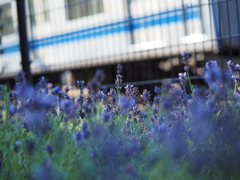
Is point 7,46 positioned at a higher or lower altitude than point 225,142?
higher

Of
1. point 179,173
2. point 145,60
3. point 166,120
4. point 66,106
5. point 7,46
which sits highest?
point 7,46

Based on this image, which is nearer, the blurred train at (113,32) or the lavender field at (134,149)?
the lavender field at (134,149)

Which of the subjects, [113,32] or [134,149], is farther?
[113,32]

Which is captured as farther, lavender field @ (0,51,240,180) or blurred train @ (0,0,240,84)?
blurred train @ (0,0,240,84)

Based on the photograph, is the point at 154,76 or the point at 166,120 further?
the point at 154,76

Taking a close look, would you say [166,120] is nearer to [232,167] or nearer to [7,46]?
[232,167]

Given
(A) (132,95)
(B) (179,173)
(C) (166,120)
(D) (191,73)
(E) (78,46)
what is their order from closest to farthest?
(B) (179,173) → (C) (166,120) → (A) (132,95) → (D) (191,73) → (E) (78,46)

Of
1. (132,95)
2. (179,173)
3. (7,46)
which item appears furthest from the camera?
(7,46)

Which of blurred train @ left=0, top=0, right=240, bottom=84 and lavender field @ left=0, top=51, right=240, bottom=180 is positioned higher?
blurred train @ left=0, top=0, right=240, bottom=84

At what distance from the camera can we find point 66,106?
4.52 feet

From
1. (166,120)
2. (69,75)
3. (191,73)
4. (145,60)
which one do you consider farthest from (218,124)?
(69,75)

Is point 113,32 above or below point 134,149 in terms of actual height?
above

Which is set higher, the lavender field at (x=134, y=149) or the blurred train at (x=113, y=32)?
the blurred train at (x=113, y=32)

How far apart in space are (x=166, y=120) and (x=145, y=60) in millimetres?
6290
